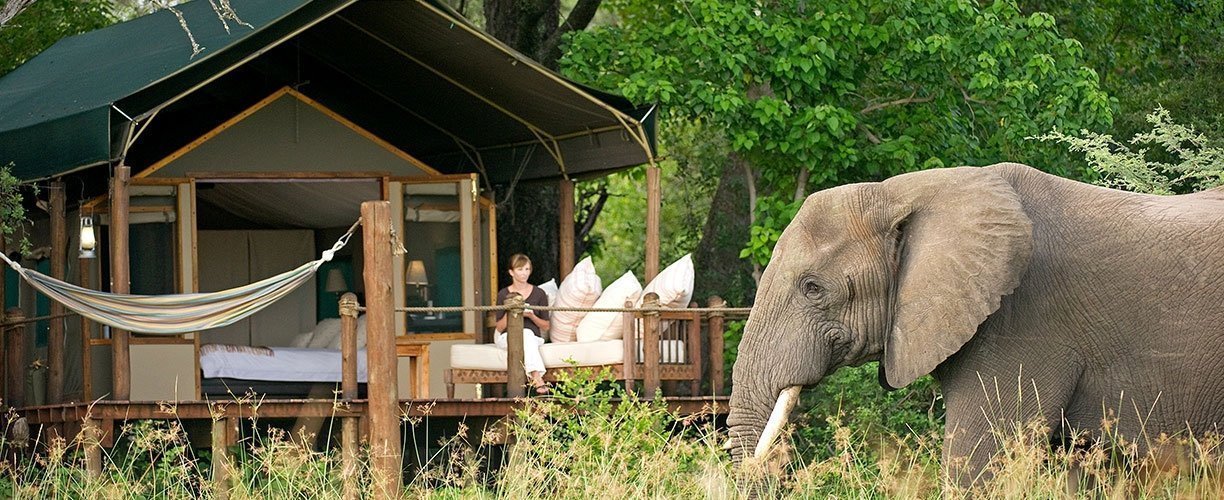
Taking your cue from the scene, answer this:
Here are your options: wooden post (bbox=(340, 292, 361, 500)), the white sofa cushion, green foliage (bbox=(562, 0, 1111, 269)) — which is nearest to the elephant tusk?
wooden post (bbox=(340, 292, 361, 500))

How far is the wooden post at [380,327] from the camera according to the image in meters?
8.73

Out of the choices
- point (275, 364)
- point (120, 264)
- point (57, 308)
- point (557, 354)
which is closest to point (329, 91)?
point (275, 364)

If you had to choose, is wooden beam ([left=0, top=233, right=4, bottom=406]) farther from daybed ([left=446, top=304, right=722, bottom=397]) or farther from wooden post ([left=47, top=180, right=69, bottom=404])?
daybed ([left=446, top=304, right=722, bottom=397])

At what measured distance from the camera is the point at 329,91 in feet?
44.2

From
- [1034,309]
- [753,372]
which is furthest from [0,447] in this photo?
[1034,309]

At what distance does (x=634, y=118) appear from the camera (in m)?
11.6

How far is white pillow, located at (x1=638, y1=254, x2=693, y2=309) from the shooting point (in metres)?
11.4

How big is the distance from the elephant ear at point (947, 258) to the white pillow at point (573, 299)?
4219 millimetres

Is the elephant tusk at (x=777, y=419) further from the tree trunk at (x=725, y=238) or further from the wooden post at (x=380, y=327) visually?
the tree trunk at (x=725, y=238)

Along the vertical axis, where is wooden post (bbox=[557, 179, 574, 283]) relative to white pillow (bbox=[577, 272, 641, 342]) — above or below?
above

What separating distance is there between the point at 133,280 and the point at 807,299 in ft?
19.1

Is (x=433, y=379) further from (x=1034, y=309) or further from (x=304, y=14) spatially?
(x=1034, y=309)

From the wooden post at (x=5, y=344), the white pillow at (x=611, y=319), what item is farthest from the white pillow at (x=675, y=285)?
the wooden post at (x=5, y=344)

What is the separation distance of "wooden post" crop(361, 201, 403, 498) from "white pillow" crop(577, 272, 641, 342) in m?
2.54
